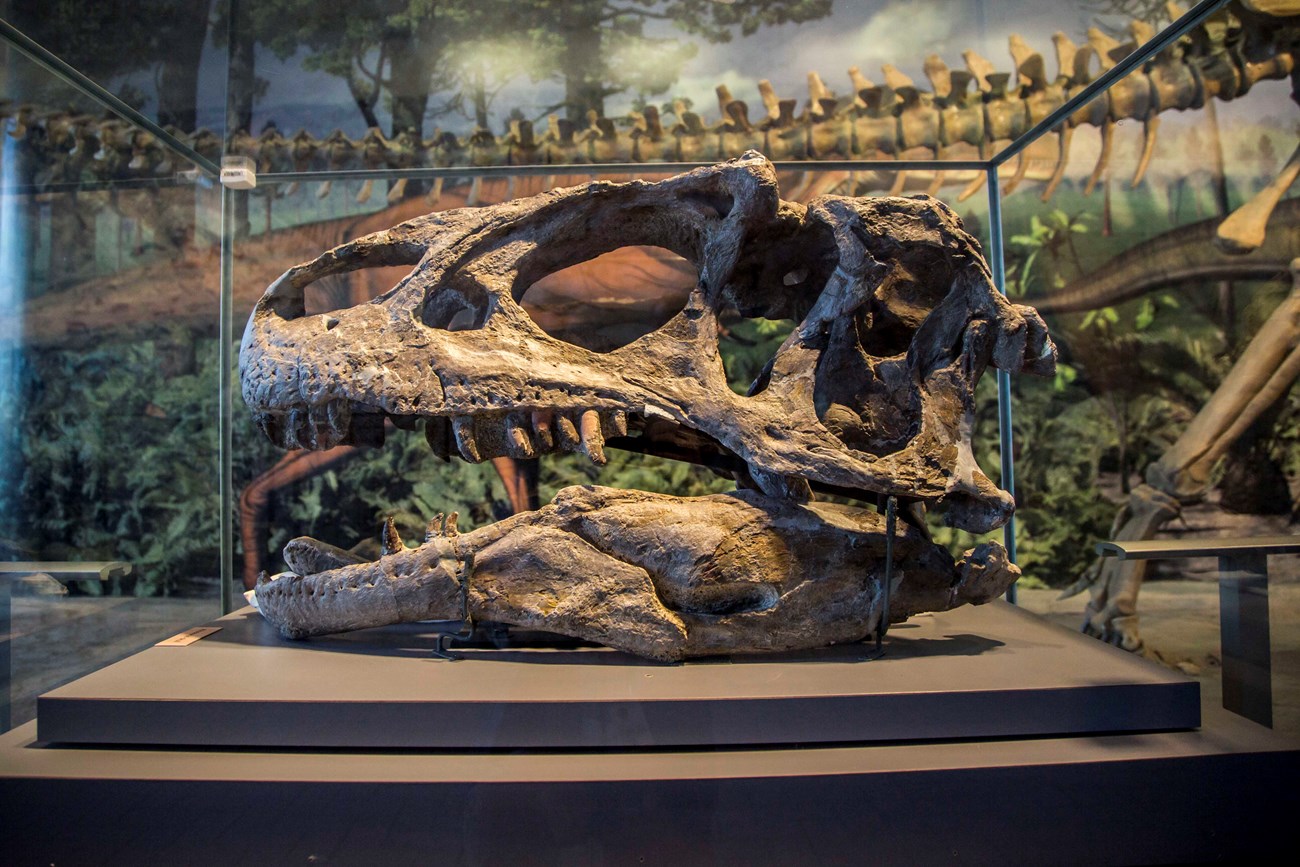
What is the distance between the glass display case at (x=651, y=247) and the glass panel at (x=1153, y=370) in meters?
0.01

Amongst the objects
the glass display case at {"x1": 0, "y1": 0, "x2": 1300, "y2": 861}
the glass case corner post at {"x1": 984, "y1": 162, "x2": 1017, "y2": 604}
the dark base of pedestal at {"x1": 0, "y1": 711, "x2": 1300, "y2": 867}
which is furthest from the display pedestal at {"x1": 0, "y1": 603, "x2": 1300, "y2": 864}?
the glass case corner post at {"x1": 984, "y1": 162, "x2": 1017, "y2": 604}

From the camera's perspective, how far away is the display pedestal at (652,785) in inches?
91.3

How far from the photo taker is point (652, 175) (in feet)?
14.5

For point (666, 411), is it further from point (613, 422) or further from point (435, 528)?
point (435, 528)

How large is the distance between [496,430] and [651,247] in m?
1.64

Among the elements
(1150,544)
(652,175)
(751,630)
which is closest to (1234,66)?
(1150,544)

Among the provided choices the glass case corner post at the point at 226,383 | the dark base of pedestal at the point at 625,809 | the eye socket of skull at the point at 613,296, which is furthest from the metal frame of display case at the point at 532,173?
the dark base of pedestal at the point at 625,809

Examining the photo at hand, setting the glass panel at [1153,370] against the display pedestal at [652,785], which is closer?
the display pedestal at [652,785]

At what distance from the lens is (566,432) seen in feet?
9.84

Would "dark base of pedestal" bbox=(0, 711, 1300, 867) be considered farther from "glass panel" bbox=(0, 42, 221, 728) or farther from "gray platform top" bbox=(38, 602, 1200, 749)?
"glass panel" bbox=(0, 42, 221, 728)

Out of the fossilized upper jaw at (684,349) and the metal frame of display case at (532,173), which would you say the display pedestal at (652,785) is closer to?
the fossilized upper jaw at (684,349)

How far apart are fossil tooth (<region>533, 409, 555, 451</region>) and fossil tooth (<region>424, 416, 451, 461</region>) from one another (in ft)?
1.10

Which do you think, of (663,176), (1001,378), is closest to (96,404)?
(663,176)

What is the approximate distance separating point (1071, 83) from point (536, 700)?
152 inches
